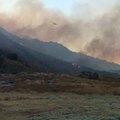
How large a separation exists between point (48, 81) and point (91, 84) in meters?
16.9

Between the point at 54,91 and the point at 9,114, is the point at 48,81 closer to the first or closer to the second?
the point at 54,91

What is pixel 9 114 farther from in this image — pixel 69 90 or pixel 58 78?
pixel 58 78

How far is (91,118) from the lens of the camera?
45906mm

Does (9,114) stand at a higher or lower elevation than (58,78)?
lower

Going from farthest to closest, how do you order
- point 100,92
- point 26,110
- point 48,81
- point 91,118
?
point 48,81 < point 100,92 < point 26,110 < point 91,118

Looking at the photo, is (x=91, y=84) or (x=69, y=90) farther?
(x=91, y=84)

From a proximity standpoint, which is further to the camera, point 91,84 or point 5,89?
point 91,84

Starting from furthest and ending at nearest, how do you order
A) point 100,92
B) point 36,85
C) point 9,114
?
1. point 36,85
2. point 100,92
3. point 9,114

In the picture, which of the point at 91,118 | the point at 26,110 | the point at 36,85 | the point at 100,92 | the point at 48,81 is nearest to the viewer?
the point at 91,118

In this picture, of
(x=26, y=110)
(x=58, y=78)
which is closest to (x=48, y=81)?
(x=58, y=78)

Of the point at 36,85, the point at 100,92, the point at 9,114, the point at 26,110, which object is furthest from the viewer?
the point at 36,85

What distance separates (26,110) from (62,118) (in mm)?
14440

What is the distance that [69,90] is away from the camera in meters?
114

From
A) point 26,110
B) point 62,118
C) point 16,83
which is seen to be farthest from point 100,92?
point 62,118
